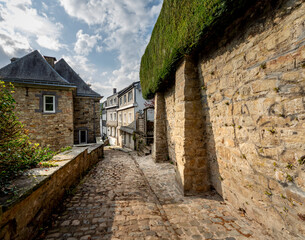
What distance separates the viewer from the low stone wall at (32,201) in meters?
1.68

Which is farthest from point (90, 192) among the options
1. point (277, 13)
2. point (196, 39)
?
point (277, 13)

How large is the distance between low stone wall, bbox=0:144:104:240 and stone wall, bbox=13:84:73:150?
25.5 ft

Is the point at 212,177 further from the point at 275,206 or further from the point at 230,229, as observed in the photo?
the point at 275,206

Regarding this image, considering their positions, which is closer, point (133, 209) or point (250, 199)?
point (250, 199)

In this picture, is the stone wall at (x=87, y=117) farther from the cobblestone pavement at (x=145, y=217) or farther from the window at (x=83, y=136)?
the cobblestone pavement at (x=145, y=217)

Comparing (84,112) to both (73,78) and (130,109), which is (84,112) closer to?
(73,78)

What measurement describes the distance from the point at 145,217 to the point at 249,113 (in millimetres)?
2723

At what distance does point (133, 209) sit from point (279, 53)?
3697mm

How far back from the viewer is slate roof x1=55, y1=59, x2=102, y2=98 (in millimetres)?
12117

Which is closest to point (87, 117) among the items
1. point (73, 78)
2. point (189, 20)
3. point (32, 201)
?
point (73, 78)

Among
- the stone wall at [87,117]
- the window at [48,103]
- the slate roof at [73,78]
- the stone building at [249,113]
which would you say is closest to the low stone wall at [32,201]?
the stone building at [249,113]

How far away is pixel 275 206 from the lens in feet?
6.46

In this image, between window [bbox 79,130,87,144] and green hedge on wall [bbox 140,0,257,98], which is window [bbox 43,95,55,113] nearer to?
window [bbox 79,130,87,144]

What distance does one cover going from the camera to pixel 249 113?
228cm
